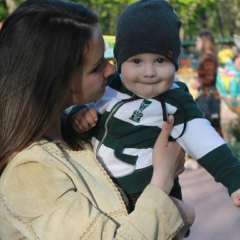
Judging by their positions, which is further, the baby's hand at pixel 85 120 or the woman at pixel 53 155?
the baby's hand at pixel 85 120

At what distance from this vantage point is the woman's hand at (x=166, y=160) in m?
1.76

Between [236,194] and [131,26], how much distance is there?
2.28 feet

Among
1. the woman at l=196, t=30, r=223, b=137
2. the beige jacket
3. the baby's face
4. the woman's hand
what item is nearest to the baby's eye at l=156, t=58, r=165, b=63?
the baby's face

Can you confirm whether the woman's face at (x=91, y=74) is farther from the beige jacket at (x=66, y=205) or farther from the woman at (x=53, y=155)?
the beige jacket at (x=66, y=205)

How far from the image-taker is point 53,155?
167 centimetres

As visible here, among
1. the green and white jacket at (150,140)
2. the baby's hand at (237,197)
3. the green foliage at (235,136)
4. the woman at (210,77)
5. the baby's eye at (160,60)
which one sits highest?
the baby's eye at (160,60)

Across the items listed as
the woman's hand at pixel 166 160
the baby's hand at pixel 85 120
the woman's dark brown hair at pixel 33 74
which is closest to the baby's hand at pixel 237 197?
the woman's hand at pixel 166 160

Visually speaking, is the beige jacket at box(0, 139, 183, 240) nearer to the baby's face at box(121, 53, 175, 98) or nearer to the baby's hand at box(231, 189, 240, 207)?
the baby's hand at box(231, 189, 240, 207)

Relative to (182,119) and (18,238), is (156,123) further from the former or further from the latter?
(18,238)

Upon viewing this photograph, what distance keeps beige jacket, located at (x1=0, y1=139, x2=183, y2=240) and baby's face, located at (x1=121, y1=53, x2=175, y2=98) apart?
407 millimetres

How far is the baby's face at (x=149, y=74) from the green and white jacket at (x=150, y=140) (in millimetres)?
37

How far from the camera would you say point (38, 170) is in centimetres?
160

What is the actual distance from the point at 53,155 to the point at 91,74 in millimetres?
307

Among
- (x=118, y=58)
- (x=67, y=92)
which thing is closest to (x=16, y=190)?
(x=67, y=92)
